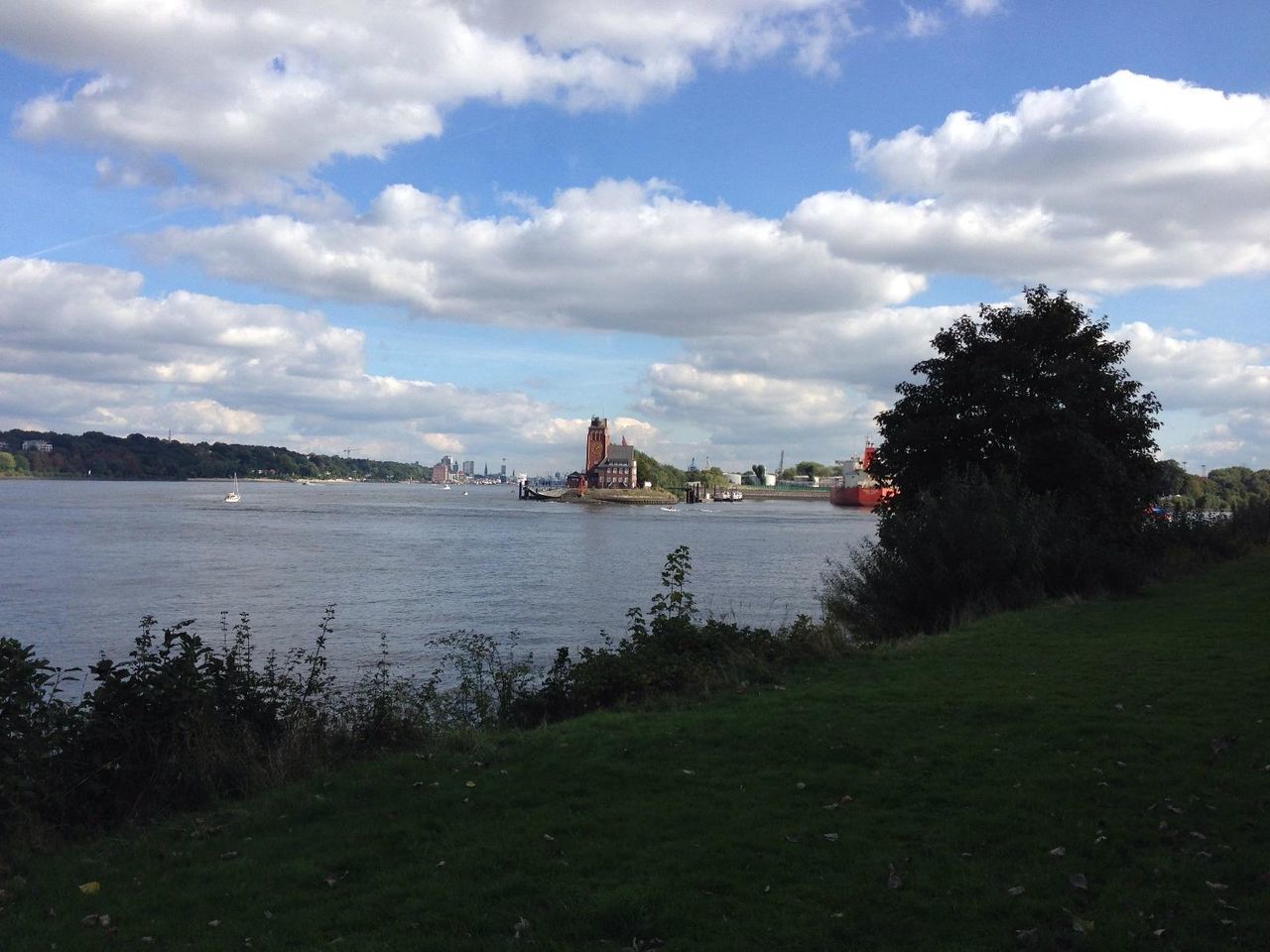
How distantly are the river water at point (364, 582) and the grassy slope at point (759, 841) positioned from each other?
11.6 meters

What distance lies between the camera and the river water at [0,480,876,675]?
27.5m

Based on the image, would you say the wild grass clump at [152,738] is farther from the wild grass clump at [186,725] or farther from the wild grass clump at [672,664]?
the wild grass clump at [672,664]

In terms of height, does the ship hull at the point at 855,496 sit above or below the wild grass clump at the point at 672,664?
above

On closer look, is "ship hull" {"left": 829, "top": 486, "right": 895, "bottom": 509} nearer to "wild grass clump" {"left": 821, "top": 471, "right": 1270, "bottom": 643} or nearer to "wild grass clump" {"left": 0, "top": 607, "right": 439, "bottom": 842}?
"wild grass clump" {"left": 821, "top": 471, "right": 1270, "bottom": 643}

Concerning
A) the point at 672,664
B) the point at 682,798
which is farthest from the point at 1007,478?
the point at 682,798

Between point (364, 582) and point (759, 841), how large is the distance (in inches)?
1431

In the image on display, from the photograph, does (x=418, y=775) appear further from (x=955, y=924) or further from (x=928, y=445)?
(x=928, y=445)

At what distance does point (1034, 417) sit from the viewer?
2755 cm

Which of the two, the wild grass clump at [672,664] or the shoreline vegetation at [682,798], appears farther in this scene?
the wild grass clump at [672,664]

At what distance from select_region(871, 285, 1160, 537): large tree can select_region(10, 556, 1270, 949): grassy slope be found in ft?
53.9

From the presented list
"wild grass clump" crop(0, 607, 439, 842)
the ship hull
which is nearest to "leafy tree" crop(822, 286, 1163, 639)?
"wild grass clump" crop(0, 607, 439, 842)

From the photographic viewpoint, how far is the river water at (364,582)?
2755 centimetres

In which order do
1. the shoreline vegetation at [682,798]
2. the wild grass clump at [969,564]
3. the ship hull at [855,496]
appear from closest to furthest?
1. the shoreline vegetation at [682,798]
2. the wild grass clump at [969,564]
3. the ship hull at [855,496]

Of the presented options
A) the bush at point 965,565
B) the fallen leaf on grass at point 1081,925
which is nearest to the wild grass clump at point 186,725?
the fallen leaf on grass at point 1081,925
